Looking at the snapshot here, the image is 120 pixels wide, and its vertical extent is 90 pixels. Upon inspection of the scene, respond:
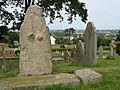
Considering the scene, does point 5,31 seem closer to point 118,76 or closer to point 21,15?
point 21,15

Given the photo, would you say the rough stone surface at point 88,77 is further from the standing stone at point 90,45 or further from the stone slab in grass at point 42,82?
→ the standing stone at point 90,45

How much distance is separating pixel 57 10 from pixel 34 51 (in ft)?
64.2

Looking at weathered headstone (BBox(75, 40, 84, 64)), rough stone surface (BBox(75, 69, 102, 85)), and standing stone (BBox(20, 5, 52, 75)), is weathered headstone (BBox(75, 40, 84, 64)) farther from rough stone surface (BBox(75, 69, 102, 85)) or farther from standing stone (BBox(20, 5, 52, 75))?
rough stone surface (BBox(75, 69, 102, 85))

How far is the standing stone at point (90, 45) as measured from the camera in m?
17.3

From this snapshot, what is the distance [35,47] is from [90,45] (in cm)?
686

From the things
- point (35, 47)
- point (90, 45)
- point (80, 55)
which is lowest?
point (80, 55)

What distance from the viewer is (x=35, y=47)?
11117 mm

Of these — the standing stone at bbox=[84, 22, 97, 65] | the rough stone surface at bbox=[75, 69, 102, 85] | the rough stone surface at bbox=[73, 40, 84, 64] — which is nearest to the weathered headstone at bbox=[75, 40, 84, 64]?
the rough stone surface at bbox=[73, 40, 84, 64]

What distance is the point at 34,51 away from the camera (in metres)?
11.1

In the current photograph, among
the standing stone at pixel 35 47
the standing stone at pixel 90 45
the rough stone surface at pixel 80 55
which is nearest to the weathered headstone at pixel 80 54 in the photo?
the rough stone surface at pixel 80 55

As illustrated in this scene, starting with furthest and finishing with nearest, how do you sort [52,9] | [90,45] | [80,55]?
[52,9]
[80,55]
[90,45]

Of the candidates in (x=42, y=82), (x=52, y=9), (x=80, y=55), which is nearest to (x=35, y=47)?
(x=42, y=82)

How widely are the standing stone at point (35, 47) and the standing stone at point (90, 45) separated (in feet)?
20.6

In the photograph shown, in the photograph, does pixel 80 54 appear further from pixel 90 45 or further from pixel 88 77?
pixel 88 77
